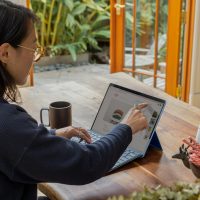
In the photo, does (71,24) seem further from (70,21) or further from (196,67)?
(196,67)

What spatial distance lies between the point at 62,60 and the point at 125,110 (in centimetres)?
449

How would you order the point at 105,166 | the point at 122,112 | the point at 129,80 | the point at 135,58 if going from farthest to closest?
the point at 135,58 < the point at 129,80 < the point at 122,112 < the point at 105,166

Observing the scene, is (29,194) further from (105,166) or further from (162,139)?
(162,139)

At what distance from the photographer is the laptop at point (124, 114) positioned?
1387 mm

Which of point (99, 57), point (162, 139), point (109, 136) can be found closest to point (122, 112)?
point (162, 139)

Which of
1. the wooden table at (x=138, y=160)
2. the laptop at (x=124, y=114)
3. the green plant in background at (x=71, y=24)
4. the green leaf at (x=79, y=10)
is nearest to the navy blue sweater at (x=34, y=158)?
the wooden table at (x=138, y=160)

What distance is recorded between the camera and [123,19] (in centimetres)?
419

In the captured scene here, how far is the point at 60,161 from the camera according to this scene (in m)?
1.03

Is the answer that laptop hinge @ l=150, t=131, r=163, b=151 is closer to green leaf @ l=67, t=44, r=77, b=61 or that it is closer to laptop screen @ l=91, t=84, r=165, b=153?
laptop screen @ l=91, t=84, r=165, b=153

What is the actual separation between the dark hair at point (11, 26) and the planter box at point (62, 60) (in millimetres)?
4604

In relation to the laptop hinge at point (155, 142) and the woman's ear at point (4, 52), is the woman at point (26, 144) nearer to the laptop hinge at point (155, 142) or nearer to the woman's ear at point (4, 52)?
the woman's ear at point (4, 52)

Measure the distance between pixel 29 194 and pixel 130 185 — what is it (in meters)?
0.30

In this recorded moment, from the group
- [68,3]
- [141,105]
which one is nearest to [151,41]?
[68,3]

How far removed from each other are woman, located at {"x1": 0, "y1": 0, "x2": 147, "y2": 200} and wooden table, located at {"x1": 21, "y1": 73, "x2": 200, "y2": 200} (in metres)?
0.10
